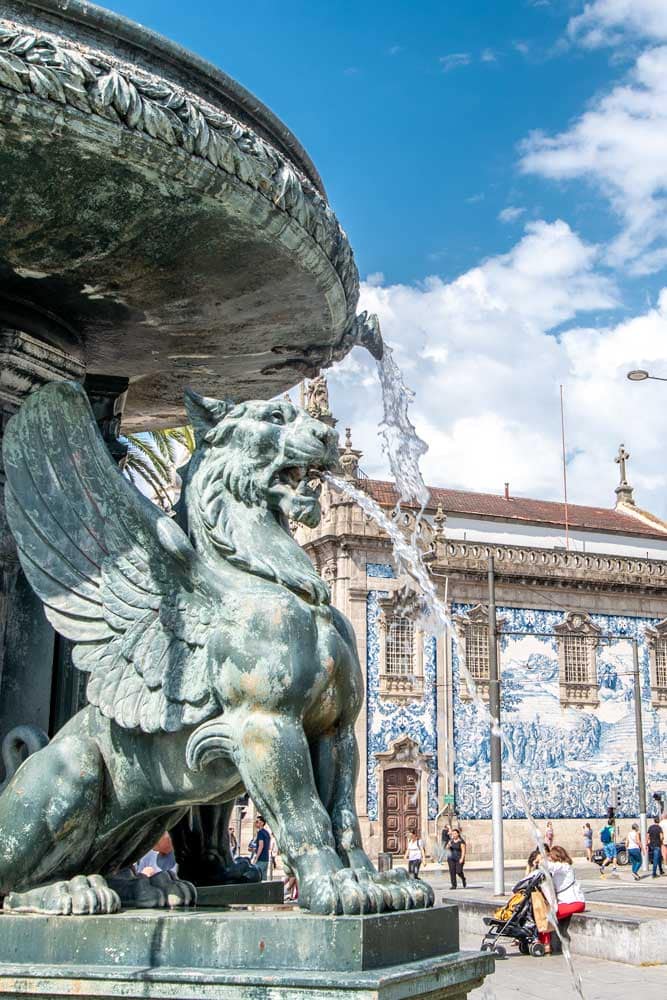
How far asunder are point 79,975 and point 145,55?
2.43 m

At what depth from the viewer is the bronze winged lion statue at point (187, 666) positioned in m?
2.96

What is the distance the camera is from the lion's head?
3.26 m

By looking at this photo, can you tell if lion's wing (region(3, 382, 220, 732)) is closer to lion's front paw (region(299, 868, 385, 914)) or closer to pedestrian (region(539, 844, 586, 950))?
lion's front paw (region(299, 868, 385, 914))

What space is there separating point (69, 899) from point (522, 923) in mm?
7122

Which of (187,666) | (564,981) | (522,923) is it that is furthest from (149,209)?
(522,923)

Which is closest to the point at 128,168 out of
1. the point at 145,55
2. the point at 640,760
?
the point at 145,55

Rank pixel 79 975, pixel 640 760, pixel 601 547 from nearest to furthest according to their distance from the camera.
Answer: pixel 79 975 < pixel 640 760 < pixel 601 547

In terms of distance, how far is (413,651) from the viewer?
27641mm

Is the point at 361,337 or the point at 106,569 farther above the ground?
the point at 361,337

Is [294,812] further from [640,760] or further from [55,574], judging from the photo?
[640,760]

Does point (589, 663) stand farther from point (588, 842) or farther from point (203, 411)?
point (203, 411)

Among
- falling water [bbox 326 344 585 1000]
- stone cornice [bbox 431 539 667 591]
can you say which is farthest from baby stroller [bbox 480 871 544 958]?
stone cornice [bbox 431 539 667 591]

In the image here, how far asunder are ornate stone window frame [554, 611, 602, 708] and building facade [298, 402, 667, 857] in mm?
34

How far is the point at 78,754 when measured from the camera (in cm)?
318
